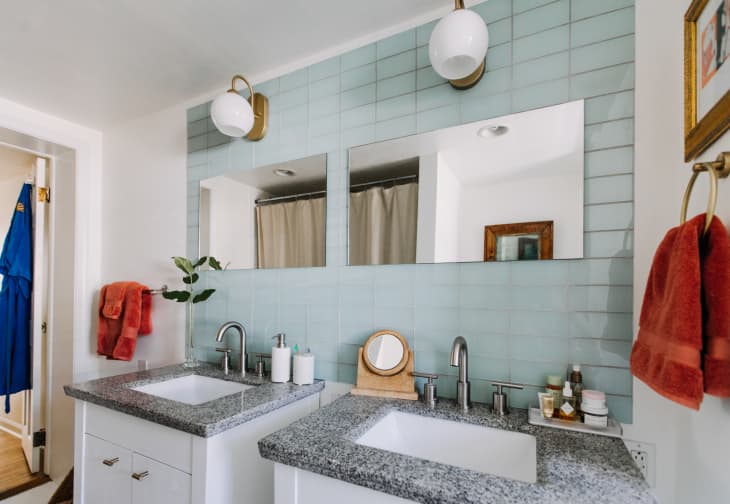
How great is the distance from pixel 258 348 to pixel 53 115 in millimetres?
1816

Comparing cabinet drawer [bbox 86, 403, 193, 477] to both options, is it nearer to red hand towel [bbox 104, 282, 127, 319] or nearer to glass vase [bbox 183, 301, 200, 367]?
glass vase [bbox 183, 301, 200, 367]

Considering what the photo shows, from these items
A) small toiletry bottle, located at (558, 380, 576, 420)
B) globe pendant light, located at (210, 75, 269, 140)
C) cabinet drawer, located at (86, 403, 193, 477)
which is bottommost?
cabinet drawer, located at (86, 403, 193, 477)

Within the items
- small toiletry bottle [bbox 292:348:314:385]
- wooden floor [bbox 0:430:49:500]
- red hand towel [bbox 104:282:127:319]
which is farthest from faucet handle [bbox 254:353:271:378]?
wooden floor [bbox 0:430:49:500]

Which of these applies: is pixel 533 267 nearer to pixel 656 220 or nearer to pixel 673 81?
pixel 656 220

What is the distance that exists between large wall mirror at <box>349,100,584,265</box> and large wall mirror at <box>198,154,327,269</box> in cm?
18

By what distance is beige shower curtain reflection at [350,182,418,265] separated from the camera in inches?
53.2

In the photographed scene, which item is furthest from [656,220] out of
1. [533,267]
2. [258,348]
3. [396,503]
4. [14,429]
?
[14,429]

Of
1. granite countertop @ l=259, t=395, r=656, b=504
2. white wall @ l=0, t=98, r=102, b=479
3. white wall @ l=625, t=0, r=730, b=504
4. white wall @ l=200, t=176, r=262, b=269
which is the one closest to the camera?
granite countertop @ l=259, t=395, r=656, b=504

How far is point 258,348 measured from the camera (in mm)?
1682

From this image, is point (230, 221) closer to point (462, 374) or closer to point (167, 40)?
point (167, 40)

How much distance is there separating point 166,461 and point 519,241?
127cm

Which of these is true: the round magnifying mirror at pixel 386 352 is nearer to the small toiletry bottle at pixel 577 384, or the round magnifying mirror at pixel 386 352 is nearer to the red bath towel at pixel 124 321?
the small toiletry bottle at pixel 577 384

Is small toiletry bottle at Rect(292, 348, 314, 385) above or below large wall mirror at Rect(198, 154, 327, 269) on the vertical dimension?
below

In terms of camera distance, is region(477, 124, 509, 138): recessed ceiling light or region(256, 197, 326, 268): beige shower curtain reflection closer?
region(477, 124, 509, 138): recessed ceiling light
